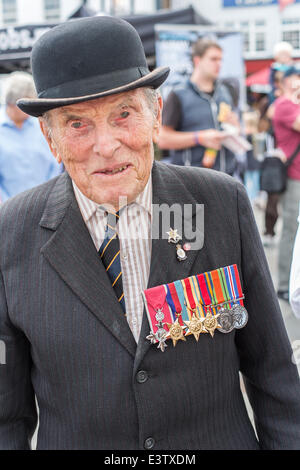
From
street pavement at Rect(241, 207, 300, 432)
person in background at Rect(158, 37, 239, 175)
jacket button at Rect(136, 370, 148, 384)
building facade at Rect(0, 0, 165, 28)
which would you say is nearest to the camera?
jacket button at Rect(136, 370, 148, 384)

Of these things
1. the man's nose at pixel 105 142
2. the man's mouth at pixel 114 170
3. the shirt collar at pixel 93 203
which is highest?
the man's nose at pixel 105 142

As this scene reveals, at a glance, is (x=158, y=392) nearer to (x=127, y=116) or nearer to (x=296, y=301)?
(x=296, y=301)

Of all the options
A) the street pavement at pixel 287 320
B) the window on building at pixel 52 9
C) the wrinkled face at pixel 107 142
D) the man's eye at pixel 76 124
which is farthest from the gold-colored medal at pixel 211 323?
the window on building at pixel 52 9

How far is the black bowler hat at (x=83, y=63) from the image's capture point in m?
1.19

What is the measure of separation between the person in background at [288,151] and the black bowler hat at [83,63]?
346cm

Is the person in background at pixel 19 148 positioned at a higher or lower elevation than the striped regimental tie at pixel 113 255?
lower

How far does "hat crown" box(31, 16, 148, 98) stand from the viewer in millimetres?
1187

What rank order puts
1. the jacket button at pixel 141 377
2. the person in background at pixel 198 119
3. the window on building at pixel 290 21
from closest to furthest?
the jacket button at pixel 141 377, the person in background at pixel 198 119, the window on building at pixel 290 21

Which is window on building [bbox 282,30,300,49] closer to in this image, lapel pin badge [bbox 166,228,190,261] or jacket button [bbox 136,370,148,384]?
lapel pin badge [bbox 166,228,190,261]

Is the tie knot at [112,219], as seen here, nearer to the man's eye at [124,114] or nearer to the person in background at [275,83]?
the man's eye at [124,114]

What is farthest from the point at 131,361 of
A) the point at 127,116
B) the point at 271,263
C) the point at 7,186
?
the point at 271,263

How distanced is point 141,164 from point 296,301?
1.96 feet

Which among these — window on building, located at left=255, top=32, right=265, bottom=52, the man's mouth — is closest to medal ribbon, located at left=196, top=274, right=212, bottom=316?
the man's mouth

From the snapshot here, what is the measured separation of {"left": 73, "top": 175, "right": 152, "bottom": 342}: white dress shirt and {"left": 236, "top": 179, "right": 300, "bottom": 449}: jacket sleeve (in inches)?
10.1
